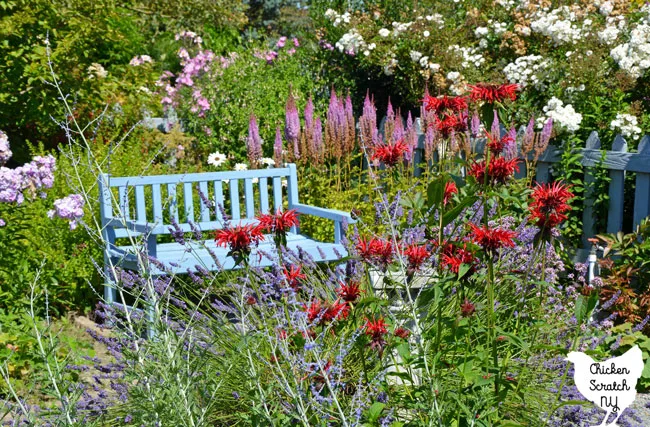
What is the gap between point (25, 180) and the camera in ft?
15.4

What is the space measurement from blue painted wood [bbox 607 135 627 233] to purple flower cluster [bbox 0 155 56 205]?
3432mm

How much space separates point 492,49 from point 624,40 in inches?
58.5

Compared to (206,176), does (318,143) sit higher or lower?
higher

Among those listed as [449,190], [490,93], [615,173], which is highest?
[490,93]

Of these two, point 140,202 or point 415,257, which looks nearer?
point 415,257

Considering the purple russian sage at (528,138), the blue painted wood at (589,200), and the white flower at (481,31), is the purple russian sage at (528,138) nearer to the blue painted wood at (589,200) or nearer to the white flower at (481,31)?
the blue painted wood at (589,200)

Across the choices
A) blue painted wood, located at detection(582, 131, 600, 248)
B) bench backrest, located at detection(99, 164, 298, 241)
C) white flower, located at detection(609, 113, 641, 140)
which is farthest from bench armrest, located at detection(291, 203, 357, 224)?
white flower, located at detection(609, 113, 641, 140)

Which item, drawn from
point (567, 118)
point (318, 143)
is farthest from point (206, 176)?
point (567, 118)

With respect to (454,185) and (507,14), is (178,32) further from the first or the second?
(454,185)

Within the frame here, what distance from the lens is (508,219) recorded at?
12.8 feet

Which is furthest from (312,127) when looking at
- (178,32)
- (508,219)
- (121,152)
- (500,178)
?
(178,32)

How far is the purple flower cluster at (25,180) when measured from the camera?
451 cm

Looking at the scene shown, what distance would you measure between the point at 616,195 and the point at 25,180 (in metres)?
3.58

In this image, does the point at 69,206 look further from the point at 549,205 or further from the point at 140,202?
the point at 549,205
